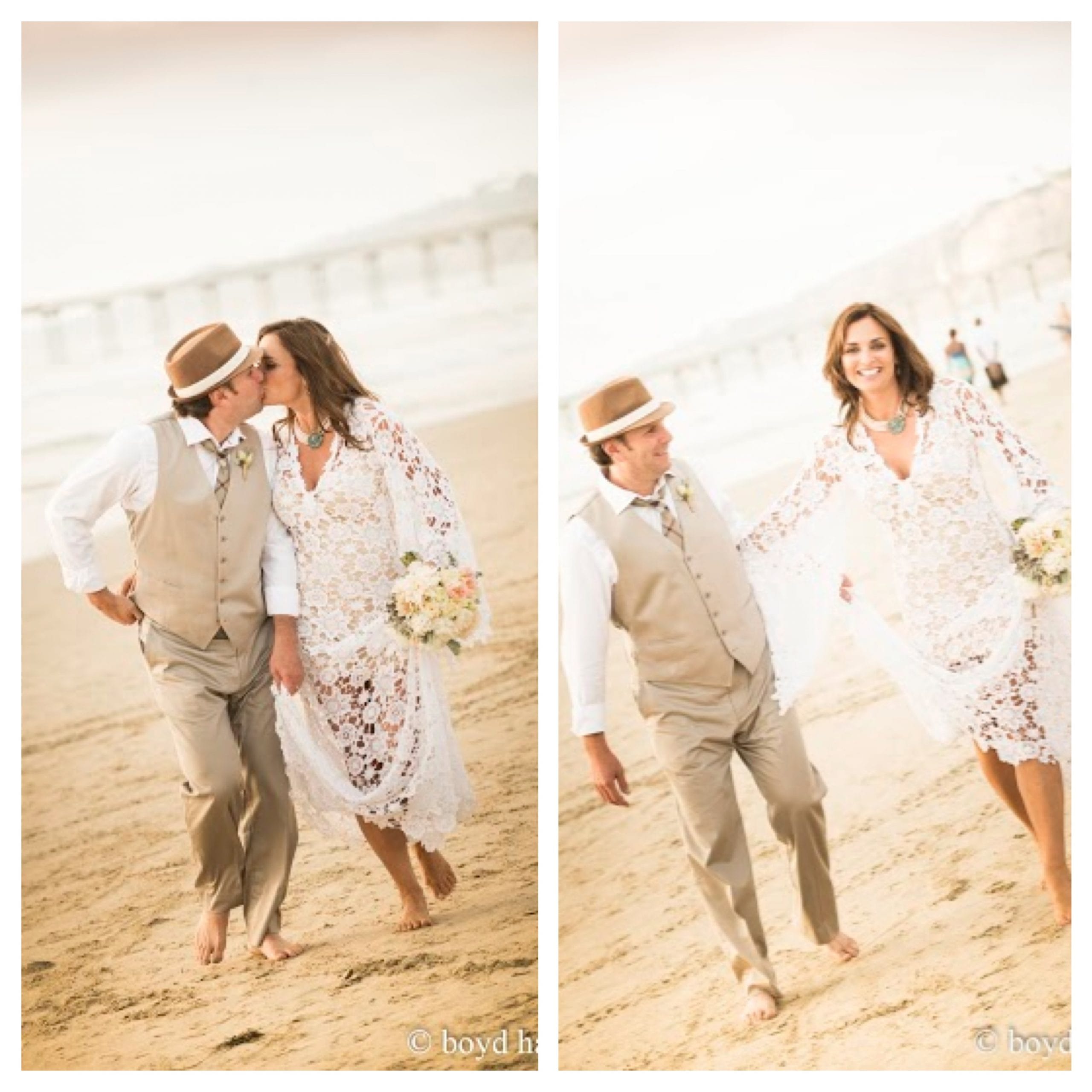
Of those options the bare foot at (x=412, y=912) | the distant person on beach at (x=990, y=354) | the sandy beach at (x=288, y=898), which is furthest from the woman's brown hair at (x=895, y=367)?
the bare foot at (x=412, y=912)

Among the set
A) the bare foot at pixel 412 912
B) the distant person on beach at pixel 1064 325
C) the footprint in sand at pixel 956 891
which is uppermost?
the distant person on beach at pixel 1064 325

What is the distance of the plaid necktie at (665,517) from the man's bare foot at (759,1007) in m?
1.34

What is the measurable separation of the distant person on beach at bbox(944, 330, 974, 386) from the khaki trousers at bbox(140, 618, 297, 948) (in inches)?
86.6

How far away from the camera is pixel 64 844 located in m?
5.61

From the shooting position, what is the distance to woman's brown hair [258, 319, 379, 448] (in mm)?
5273

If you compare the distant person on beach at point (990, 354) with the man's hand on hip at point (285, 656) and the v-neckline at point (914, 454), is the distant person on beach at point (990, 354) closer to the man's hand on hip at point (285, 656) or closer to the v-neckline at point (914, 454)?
the v-neckline at point (914, 454)

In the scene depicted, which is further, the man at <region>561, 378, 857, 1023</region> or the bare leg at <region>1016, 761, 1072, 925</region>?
the bare leg at <region>1016, 761, 1072, 925</region>

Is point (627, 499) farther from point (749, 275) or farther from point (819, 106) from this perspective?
point (819, 106)

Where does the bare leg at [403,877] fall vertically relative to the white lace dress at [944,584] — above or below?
below

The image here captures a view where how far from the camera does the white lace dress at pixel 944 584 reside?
5.18 metres
